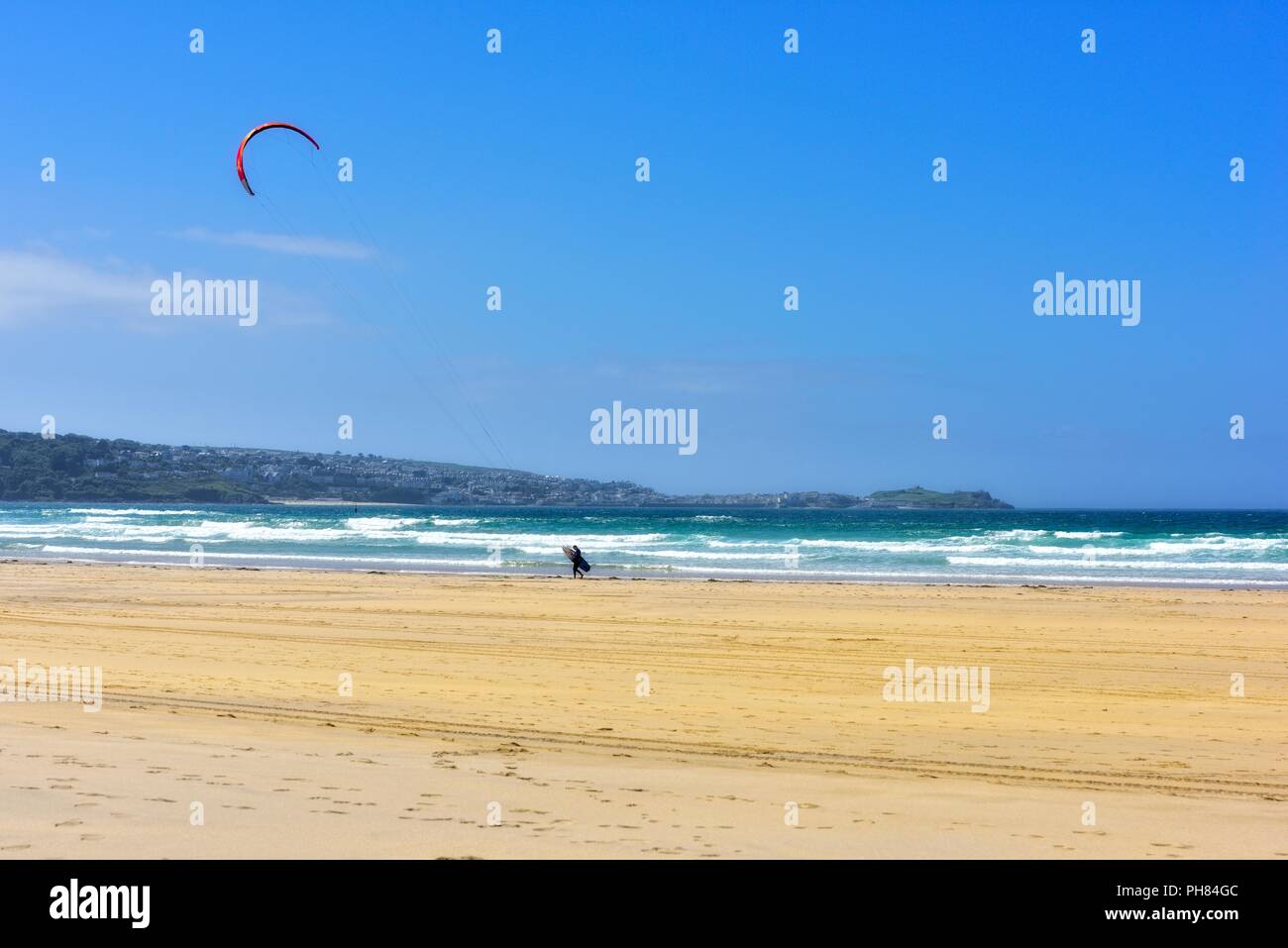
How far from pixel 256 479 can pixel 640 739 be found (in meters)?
131

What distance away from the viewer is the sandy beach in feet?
17.6

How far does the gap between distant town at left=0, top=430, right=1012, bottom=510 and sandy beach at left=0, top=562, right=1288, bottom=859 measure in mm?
89300

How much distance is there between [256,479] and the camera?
130 meters

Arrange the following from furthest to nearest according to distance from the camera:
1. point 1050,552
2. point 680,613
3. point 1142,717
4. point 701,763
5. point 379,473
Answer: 1. point 379,473
2. point 1050,552
3. point 680,613
4. point 1142,717
5. point 701,763

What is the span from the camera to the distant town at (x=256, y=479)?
11325cm

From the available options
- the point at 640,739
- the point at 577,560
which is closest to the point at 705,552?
the point at 577,560
